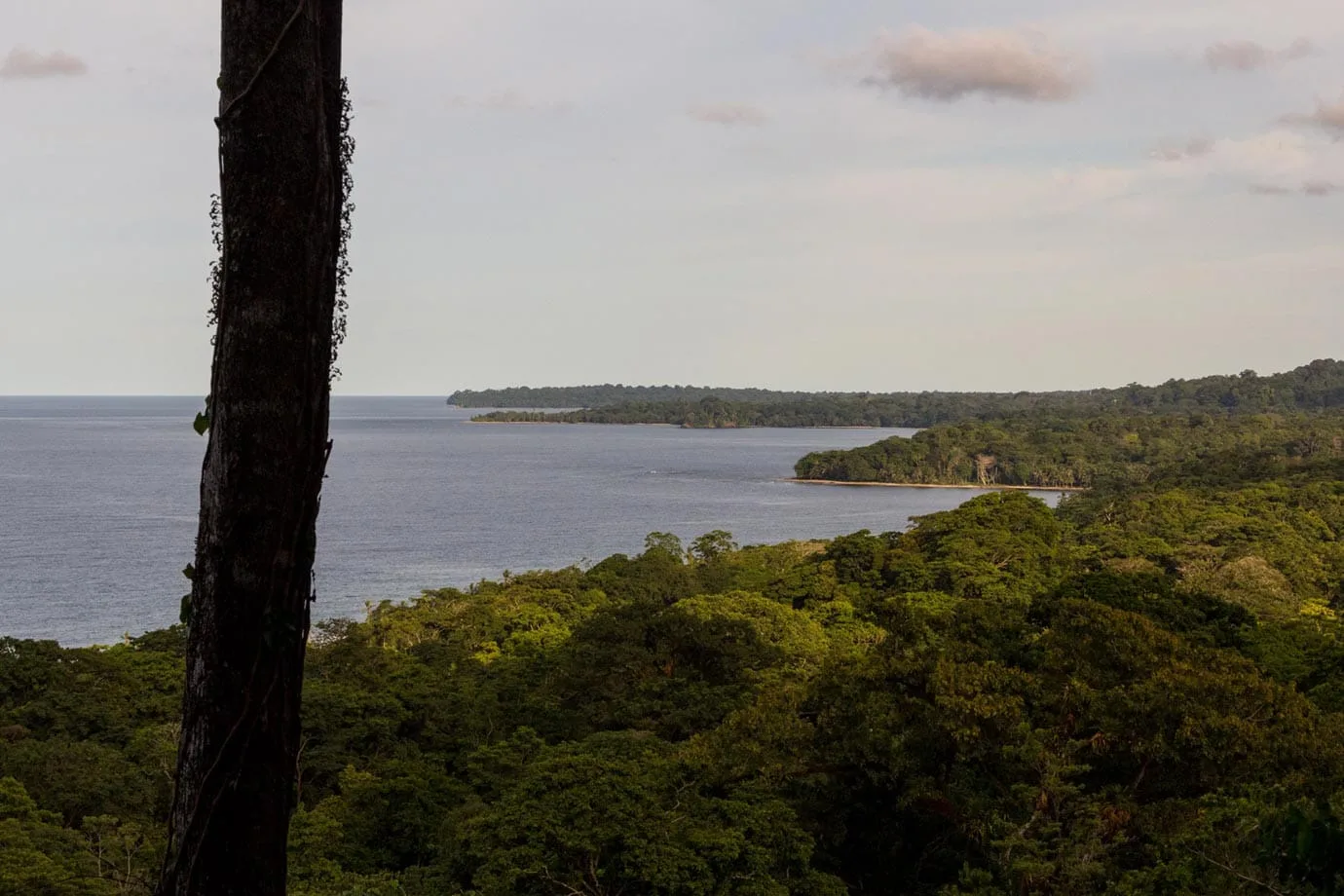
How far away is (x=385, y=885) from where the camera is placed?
1107 cm

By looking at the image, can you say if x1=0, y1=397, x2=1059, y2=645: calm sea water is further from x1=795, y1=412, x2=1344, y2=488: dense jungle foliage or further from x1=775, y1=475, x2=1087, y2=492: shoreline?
x1=795, y1=412, x2=1344, y2=488: dense jungle foliage

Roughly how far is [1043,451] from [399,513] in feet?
207

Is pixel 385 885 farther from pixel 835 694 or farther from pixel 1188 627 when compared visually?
pixel 1188 627

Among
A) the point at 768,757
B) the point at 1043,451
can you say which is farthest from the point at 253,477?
the point at 1043,451

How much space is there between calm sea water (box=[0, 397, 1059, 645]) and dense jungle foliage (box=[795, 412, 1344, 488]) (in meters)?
5.68

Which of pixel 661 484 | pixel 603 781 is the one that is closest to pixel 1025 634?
pixel 603 781

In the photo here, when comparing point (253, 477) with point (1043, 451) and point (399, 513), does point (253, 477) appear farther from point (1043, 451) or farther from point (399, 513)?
point (1043, 451)

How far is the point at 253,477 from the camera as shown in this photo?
2330mm

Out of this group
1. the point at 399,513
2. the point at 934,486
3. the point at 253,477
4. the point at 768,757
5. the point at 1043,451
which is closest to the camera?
the point at 253,477

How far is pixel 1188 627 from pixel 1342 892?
19.3m

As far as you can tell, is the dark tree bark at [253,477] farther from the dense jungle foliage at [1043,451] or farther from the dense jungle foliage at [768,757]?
the dense jungle foliage at [1043,451]

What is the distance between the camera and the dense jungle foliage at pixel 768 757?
455 inches

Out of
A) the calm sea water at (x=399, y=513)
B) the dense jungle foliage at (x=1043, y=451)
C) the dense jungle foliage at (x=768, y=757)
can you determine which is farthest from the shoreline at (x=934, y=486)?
the dense jungle foliage at (x=768, y=757)

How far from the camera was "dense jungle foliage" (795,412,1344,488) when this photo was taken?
104 m
